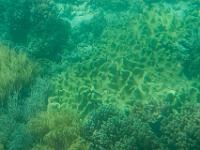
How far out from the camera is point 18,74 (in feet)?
27.2

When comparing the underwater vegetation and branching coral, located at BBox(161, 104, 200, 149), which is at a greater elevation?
the underwater vegetation

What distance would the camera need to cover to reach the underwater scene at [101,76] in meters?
6.43

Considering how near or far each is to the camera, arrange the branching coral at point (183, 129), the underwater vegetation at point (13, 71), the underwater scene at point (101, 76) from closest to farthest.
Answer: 1. the branching coral at point (183, 129)
2. the underwater scene at point (101, 76)
3. the underwater vegetation at point (13, 71)

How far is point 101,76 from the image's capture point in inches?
321

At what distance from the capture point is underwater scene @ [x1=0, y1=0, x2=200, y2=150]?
6426 mm

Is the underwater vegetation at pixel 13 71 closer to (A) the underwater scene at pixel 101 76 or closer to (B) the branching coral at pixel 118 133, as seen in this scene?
(A) the underwater scene at pixel 101 76

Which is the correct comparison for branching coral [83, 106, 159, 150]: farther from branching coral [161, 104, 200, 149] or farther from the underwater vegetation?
the underwater vegetation

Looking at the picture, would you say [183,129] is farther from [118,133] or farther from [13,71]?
[13,71]

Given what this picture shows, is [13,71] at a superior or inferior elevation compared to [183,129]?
superior

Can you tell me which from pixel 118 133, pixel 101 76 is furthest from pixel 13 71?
pixel 118 133

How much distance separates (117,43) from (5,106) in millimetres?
3267

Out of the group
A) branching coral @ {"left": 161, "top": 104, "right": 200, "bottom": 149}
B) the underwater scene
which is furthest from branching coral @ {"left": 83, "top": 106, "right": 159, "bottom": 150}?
branching coral @ {"left": 161, "top": 104, "right": 200, "bottom": 149}

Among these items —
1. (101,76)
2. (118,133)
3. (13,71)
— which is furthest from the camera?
(13,71)

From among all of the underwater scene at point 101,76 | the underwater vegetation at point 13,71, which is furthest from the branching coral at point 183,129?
the underwater vegetation at point 13,71
